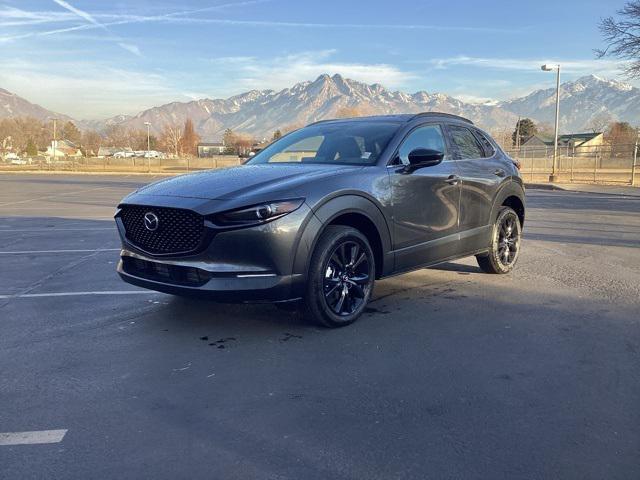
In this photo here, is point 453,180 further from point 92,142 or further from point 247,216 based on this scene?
point 92,142

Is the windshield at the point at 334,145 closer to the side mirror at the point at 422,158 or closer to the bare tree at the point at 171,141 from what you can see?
the side mirror at the point at 422,158

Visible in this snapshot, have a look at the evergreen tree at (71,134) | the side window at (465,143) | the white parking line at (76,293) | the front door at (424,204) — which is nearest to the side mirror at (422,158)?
the front door at (424,204)

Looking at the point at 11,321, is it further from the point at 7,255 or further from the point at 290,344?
the point at 7,255

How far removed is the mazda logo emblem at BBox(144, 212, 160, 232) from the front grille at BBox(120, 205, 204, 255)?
1 cm

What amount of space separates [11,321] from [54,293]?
1.05 m

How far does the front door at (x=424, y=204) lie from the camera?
533 cm

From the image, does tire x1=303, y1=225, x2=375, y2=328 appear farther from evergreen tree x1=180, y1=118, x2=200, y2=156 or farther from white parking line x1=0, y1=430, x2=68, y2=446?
evergreen tree x1=180, y1=118, x2=200, y2=156

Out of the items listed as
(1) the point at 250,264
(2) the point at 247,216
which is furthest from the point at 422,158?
(1) the point at 250,264

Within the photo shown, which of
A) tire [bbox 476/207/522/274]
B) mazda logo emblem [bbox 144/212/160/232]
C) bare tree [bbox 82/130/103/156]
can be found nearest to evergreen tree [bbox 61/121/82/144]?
bare tree [bbox 82/130/103/156]

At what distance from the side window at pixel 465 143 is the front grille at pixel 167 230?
3.15 metres

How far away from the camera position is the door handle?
19.3 feet

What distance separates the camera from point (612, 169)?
1980 inches

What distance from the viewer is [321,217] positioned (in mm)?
4570

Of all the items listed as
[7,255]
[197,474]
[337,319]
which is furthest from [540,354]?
[7,255]
